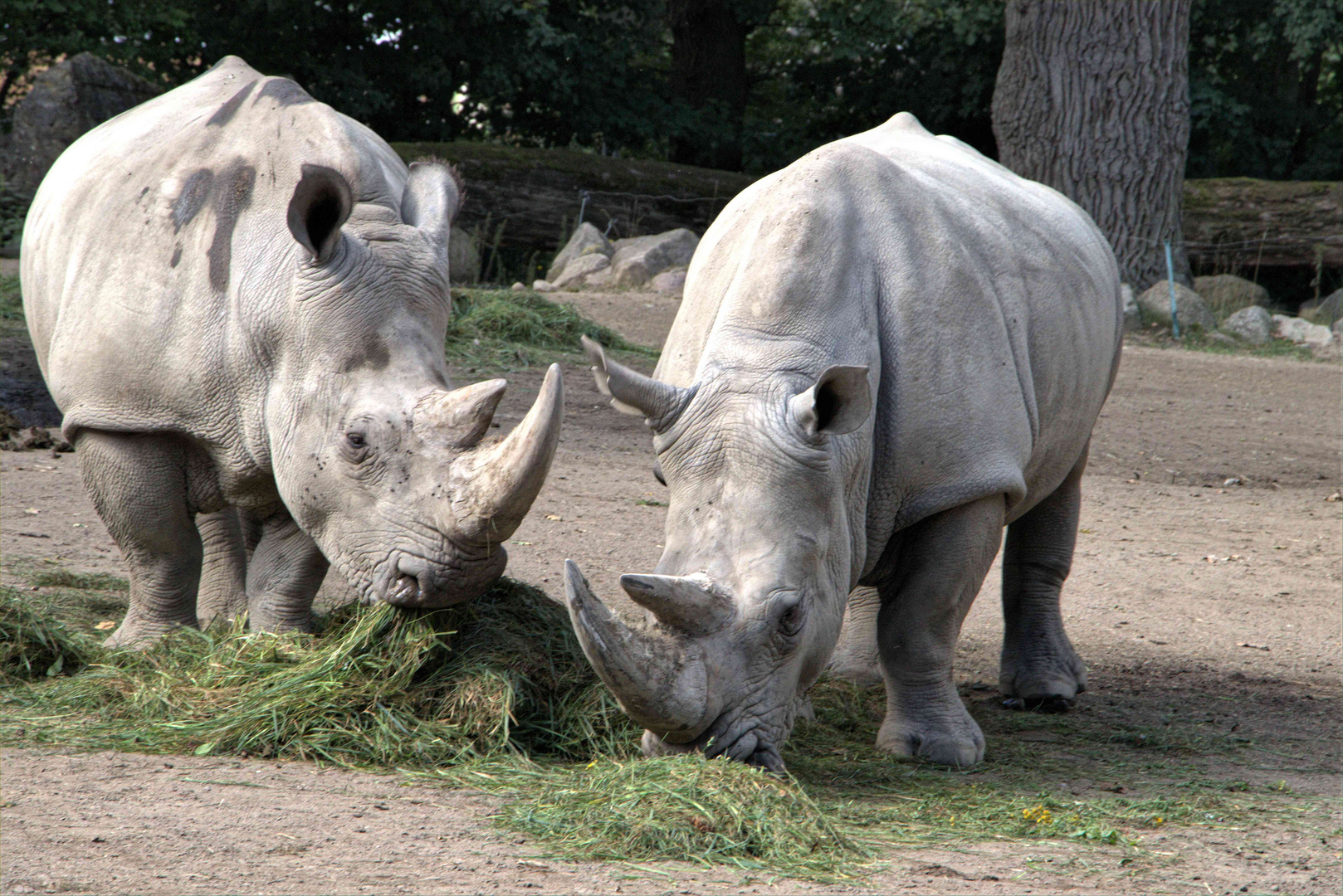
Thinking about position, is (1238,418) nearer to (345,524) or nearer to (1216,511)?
(1216,511)

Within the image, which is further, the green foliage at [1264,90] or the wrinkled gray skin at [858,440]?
the green foliage at [1264,90]

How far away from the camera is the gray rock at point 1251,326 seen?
14.8 metres

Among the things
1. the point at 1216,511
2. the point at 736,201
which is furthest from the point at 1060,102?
the point at 736,201

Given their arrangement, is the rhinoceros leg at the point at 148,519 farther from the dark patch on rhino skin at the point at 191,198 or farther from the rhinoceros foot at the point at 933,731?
the rhinoceros foot at the point at 933,731

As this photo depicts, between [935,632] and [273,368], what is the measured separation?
2.09 m

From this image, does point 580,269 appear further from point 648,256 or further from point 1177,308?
point 1177,308

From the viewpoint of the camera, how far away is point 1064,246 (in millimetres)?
5426

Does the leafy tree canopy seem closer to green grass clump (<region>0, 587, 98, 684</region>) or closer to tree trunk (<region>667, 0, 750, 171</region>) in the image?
tree trunk (<region>667, 0, 750, 171</region>)

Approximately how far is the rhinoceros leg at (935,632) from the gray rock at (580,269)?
10459 millimetres

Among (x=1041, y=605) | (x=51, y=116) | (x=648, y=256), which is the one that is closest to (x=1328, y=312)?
(x=648, y=256)

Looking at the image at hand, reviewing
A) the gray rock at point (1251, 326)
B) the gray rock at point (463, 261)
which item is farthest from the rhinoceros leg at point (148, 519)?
the gray rock at point (1251, 326)

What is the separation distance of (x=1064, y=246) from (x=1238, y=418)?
22.1 feet

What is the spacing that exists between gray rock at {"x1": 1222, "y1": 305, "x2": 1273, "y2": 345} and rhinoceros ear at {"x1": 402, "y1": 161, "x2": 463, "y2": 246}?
11.7m

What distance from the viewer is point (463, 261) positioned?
583 inches
